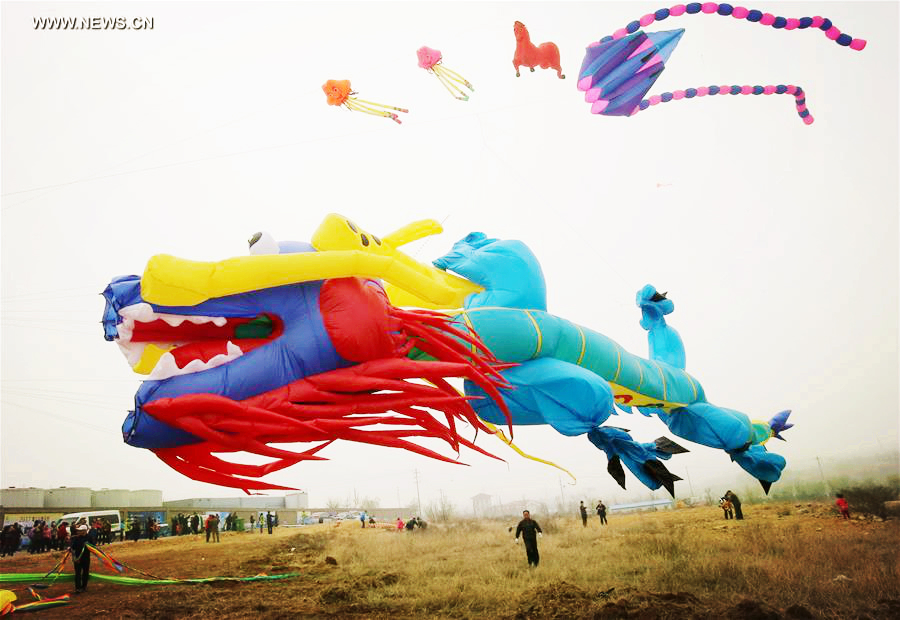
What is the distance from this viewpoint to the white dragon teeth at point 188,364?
2547mm

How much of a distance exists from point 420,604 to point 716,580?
2.29 metres

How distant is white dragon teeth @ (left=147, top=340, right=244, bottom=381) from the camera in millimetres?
2547

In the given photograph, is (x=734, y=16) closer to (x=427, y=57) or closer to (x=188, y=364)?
(x=427, y=57)

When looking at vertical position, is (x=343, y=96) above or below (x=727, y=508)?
above

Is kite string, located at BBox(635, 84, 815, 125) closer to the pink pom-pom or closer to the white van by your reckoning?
the pink pom-pom

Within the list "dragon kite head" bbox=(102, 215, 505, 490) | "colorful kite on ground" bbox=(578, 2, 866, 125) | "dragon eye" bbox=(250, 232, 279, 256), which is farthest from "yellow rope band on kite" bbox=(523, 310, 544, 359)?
"colorful kite on ground" bbox=(578, 2, 866, 125)

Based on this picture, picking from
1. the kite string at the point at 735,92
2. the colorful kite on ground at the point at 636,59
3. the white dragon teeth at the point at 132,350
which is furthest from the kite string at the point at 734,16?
the white dragon teeth at the point at 132,350

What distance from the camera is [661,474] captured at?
3.13m

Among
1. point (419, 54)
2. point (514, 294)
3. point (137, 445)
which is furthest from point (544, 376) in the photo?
point (419, 54)

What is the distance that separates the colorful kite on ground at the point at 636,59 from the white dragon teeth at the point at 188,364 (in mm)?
3272

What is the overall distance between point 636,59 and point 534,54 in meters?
0.86

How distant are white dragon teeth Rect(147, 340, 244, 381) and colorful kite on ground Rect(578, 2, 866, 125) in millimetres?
3272

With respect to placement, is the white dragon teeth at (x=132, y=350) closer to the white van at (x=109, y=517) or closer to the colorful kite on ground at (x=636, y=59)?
the colorful kite on ground at (x=636, y=59)

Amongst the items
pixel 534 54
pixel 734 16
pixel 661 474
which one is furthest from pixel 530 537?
pixel 734 16
